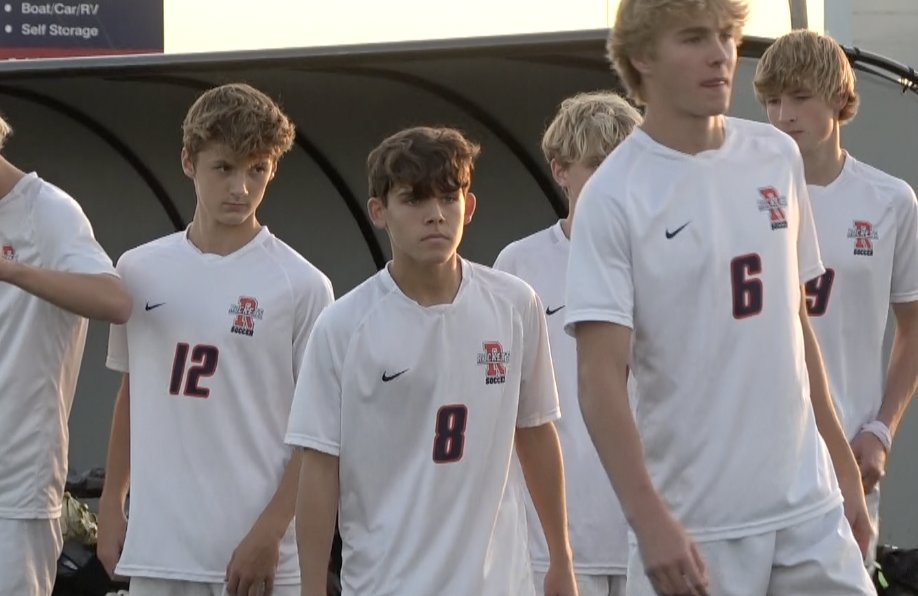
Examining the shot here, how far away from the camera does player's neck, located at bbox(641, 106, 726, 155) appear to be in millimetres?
3982

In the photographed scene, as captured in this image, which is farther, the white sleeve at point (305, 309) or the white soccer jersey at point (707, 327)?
the white sleeve at point (305, 309)

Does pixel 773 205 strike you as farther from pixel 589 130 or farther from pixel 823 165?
pixel 589 130

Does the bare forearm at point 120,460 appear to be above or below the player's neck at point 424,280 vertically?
below

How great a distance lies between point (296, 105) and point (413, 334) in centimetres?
536

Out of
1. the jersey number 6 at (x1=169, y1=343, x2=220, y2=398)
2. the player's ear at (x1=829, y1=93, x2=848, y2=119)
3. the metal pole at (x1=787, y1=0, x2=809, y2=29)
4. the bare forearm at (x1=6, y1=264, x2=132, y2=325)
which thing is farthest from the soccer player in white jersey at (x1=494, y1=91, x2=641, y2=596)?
the metal pole at (x1=787, y1=0, x2=809, y2=29)

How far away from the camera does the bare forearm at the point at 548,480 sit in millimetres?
4746

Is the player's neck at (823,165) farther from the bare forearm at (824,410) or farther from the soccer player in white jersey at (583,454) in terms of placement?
the bare forearm at (824,410)

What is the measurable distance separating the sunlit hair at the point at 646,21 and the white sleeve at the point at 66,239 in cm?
181

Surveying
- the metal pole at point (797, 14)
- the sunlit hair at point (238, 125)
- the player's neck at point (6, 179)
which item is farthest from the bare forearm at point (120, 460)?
the metal pole at point (797, 14)

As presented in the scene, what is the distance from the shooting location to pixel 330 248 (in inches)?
410

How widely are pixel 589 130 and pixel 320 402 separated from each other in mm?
1427

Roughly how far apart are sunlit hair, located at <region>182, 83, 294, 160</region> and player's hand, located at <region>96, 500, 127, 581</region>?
1.00 meters

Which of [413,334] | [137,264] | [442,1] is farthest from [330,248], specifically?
[413,334]

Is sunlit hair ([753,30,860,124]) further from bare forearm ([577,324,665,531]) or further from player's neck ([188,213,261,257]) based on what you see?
bare forearm ([577,324,665,531])
